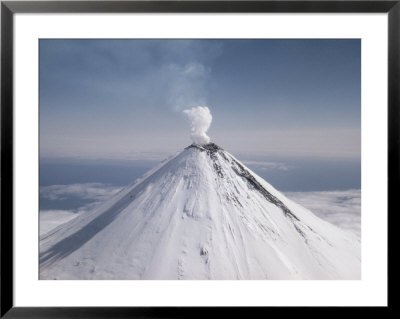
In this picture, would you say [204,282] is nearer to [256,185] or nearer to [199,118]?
[256,185]

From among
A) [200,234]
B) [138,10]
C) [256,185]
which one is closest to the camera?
[138,10]

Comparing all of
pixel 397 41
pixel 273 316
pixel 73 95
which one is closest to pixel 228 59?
pixel 397 41

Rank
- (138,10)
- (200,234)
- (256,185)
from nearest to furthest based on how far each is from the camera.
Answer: (138,10) → (200,234) → (256,185)

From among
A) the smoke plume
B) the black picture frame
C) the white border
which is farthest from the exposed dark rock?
the black picture frame

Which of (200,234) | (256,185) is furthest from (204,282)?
(256,185)

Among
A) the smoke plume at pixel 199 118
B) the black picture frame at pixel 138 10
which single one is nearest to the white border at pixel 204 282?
the black picture frame at pixel 138 10
